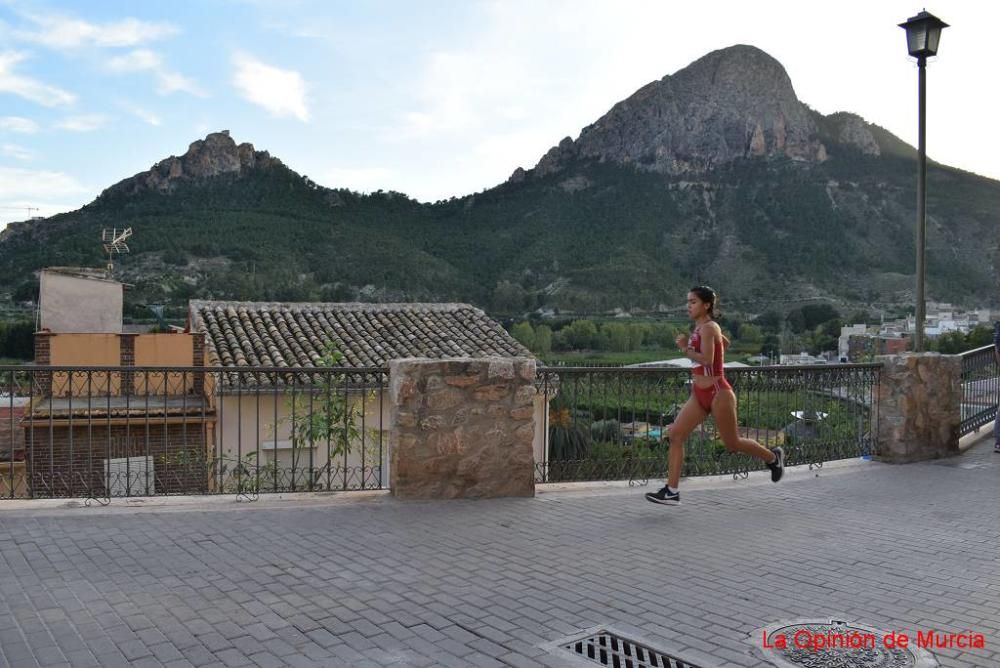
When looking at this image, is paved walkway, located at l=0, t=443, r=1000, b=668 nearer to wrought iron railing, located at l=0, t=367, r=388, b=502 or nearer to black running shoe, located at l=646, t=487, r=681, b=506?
black running shoe, located at l=646, t=487, r=681, b=506

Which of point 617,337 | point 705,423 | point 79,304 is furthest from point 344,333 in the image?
point 617,337

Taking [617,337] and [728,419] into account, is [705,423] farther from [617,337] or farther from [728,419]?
[617,337]

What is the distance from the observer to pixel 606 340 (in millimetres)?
48438

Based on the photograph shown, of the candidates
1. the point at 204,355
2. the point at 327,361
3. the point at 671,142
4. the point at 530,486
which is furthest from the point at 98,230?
the point at 671,142

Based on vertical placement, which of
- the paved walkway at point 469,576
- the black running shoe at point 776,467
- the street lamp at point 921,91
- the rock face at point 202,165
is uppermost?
the rock face at point 202,165

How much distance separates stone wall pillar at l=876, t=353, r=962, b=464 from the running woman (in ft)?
10.5

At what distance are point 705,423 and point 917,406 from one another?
8.88 ft

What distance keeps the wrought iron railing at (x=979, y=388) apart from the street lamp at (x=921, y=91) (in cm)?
100

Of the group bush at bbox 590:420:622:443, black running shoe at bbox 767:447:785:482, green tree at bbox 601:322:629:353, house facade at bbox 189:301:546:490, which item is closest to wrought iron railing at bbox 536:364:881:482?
bush at bbox 590:420:622:443

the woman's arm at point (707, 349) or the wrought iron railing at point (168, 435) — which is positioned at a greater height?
the woman's arm at point (707, 349)

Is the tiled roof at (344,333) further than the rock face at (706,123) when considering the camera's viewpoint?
No

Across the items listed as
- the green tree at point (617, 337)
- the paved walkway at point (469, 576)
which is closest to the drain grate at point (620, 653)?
the paved walkway at point (469, 576)

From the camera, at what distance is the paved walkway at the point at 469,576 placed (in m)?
3.66

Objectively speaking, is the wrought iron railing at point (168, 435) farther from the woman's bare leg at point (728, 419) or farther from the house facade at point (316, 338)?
the woman's bare leg at point (728, 419)
